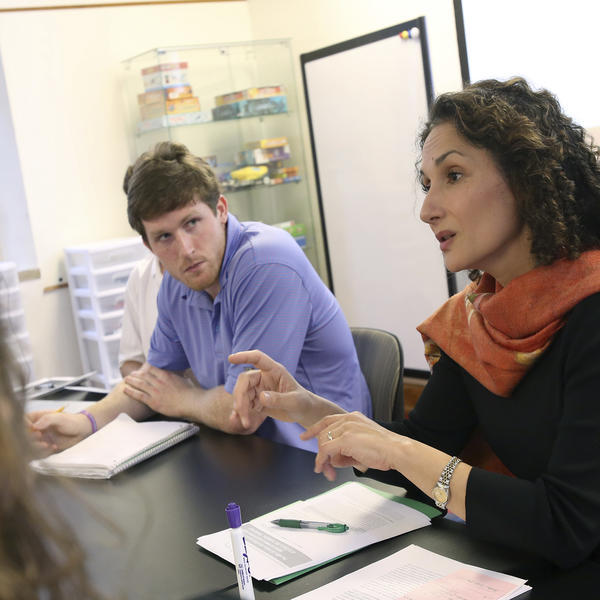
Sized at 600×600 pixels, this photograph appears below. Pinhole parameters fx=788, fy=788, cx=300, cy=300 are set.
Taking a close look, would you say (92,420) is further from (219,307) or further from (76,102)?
(76,102)

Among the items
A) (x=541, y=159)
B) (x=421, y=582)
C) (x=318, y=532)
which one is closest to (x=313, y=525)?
(x=318, y=532)

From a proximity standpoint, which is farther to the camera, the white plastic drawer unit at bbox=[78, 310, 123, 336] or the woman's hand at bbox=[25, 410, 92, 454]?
the white plastic drawer unit at bbox=[78, 310, 123, 336]

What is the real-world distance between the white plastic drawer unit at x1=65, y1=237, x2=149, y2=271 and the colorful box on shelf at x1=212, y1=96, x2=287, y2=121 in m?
0.88

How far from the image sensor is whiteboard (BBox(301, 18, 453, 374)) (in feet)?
13.4

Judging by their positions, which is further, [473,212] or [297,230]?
[297,230]

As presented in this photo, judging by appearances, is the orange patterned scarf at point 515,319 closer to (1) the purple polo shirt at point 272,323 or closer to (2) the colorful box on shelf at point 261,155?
(1) the purple polo shirt at point 272,323

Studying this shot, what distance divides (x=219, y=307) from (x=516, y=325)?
106 centimetres

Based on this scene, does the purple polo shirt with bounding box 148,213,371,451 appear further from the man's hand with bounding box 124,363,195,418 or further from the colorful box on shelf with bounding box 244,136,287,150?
the colorful box on shelf with bounding box 244,136,287,150

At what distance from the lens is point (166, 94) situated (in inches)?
165

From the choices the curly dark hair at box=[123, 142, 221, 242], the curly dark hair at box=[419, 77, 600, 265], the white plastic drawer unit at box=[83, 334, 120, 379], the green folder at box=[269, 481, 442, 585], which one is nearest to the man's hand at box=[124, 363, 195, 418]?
the curly dark hair at box=[123, 142, 221, 242]

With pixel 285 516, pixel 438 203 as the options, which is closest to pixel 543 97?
pixel 438 203

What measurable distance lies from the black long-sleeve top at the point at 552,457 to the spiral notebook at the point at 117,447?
0.66 metres

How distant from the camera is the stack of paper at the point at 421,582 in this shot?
1029 mm

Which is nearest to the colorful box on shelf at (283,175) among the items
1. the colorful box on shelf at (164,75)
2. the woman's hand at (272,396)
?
the colorful box on shelf at (164,75)
